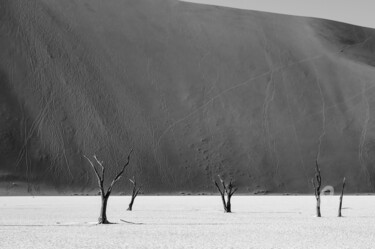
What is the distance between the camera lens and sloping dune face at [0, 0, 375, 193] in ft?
227

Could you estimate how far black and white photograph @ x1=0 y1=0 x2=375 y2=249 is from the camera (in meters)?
68.3

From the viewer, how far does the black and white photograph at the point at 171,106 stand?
68312 mm

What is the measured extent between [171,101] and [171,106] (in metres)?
0.79

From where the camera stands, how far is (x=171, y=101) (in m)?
75.9

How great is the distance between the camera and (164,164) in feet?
230

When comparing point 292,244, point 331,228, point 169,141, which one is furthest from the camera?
point 169,141

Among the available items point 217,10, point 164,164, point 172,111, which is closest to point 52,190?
point 164,164

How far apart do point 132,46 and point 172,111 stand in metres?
10.3

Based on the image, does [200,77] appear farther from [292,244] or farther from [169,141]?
[292,244]

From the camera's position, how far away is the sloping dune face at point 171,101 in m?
69.1

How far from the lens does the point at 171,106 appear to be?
7531cm

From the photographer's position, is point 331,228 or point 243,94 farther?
point 243,94

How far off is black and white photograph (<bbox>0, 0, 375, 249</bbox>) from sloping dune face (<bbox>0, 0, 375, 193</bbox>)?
126 millimetres

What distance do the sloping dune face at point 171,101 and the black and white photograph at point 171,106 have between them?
0.13 meters
